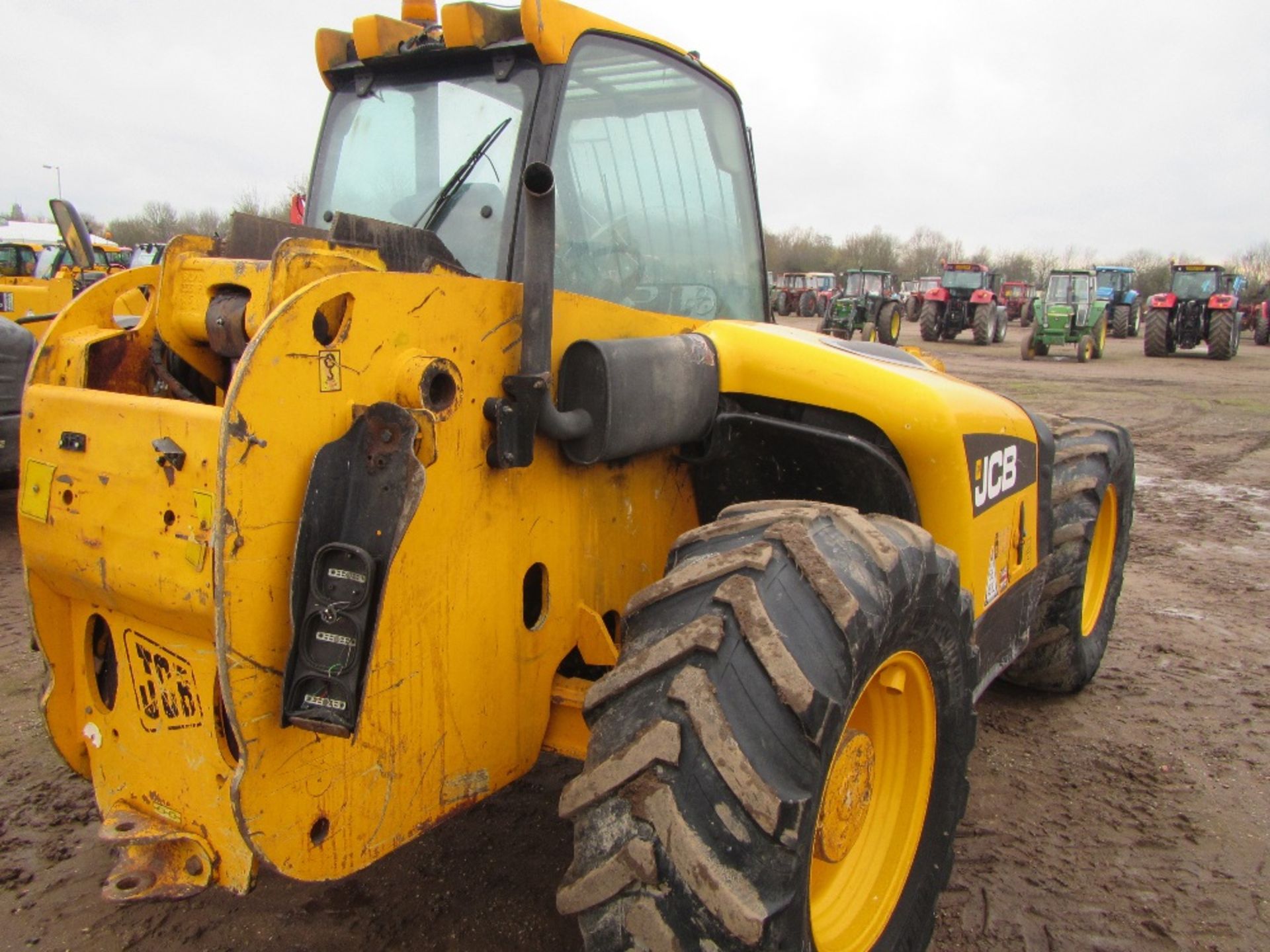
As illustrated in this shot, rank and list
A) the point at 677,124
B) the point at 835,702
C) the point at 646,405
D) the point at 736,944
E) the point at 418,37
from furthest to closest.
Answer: the point at 677,124, the point at 418,37, the point at 646,405, the point at 835,702, the point at 736,944

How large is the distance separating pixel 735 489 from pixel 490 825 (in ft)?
4.34

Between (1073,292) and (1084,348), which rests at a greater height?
(1073,292)

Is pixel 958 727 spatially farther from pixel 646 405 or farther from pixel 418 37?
pixel 418 37

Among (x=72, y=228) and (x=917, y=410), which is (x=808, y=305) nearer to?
(x=72, y=228)

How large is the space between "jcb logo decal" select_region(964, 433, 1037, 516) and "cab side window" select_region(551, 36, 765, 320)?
88 cm

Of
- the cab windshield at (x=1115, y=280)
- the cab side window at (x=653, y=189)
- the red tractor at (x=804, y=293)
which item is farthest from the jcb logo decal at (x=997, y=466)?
the cab windshield at (x=1115, y=280)

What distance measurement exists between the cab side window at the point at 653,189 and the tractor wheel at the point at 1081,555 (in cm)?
158

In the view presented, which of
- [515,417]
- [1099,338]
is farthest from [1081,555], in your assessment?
[1099,338]

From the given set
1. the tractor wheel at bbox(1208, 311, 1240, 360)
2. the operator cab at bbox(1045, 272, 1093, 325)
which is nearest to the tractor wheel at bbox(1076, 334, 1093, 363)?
the operator cab at bbox(1045, 272, 1093, 325)

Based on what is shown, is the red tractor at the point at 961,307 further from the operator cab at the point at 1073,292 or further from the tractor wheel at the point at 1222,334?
the tractor wheel at the point at 1222,334

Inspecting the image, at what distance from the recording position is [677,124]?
2953 millimetres

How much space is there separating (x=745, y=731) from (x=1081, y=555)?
2.68 m

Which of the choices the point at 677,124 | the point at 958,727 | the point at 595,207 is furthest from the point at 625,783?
the point at 677,124

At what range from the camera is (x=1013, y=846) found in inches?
123
